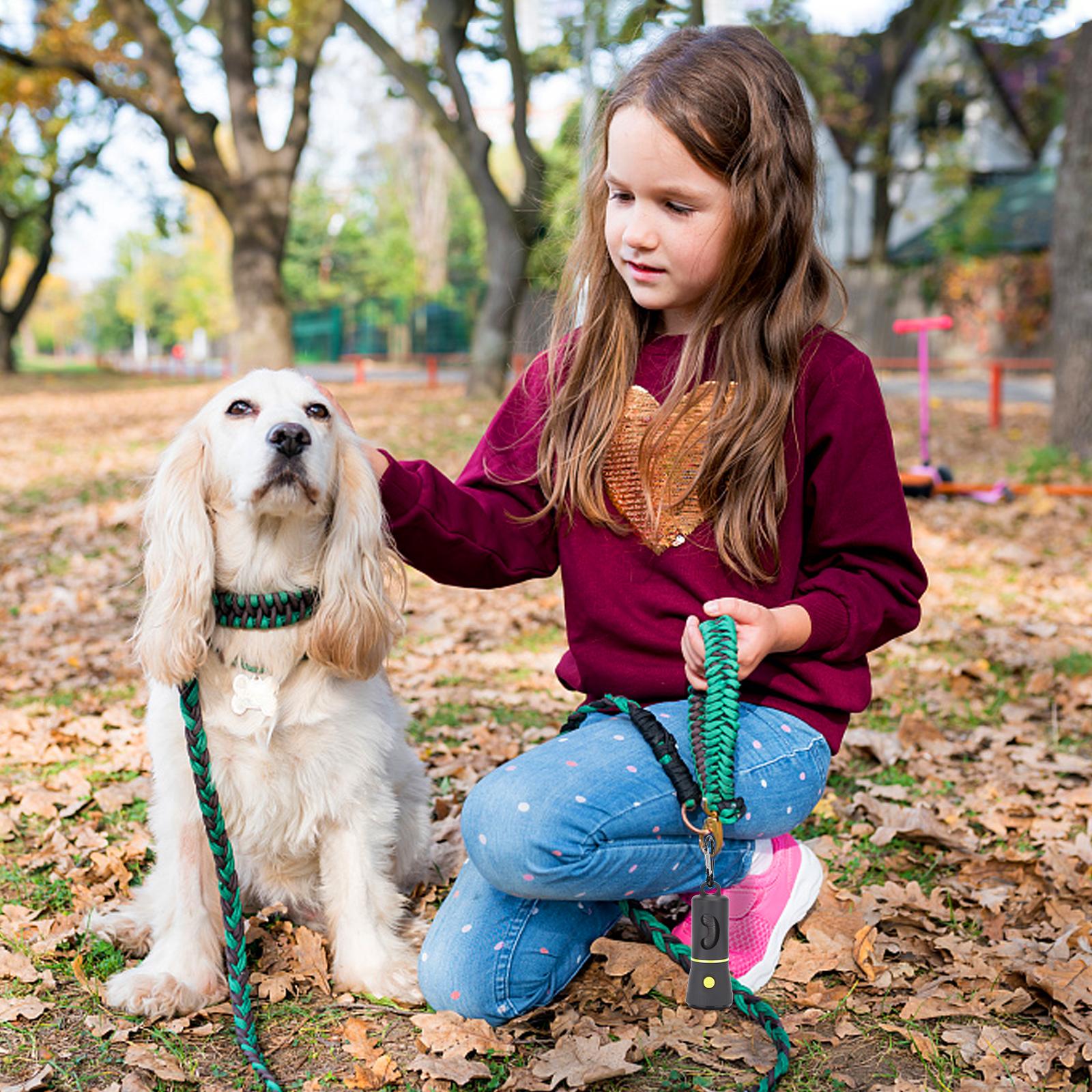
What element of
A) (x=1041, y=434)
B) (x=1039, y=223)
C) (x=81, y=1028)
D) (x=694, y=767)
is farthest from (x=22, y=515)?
(x=1039, y=223)

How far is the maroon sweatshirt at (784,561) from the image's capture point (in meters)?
2.65

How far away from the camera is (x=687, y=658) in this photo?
8.03ft

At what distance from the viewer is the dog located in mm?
2580

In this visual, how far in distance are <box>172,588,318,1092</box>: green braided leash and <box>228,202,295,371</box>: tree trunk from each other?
13.2m

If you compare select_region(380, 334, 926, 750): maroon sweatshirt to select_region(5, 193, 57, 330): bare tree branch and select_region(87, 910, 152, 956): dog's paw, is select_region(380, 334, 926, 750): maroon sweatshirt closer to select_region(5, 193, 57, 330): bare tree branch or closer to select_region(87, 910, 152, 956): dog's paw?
select_region(87, 910, 152, 956): dog's paw

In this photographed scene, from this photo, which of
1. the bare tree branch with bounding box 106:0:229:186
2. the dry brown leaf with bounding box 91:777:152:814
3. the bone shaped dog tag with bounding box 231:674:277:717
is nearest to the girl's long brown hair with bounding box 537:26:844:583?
the bone shaped dog tag with bounding box 231:674:277:717

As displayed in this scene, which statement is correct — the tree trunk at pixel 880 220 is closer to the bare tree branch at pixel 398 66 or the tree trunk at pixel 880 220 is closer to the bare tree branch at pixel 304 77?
the bare tree branch at pixel 398 66

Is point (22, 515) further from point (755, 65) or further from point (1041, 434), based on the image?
point (1041, 434)

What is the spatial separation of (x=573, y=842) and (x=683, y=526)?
0.78m

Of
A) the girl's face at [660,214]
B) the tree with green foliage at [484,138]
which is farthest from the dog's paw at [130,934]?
the tree with green foliage at [484,138]

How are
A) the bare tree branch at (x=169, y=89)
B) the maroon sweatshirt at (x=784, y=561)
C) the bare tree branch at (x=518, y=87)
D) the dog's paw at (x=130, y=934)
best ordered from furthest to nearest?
the bare tree branch at (x=518, y=87)
the bare tree branch at (x=169, y=89)
the dog's paw at (x=130, y=934)
the maroon sweatshirt at (x=784, y=561)

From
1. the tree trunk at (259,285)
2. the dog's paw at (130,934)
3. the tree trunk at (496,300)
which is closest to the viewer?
the dog's paw at (130,934)

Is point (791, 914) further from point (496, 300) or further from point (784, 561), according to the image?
point (496, 300)

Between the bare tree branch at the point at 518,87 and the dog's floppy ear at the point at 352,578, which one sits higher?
the bare tree branch at the point at 518,87
